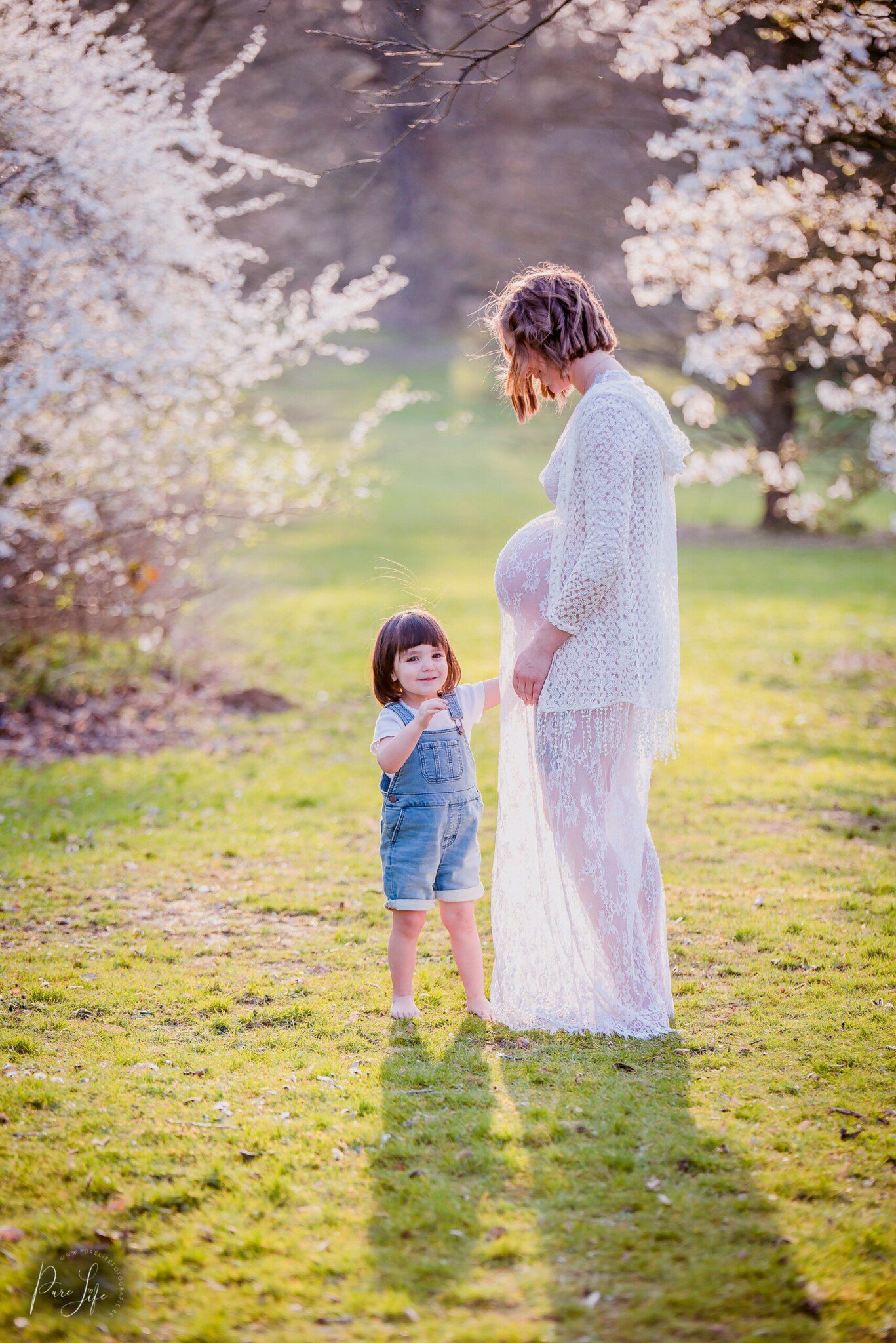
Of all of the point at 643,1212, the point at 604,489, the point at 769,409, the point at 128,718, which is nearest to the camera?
the point at 643,1212

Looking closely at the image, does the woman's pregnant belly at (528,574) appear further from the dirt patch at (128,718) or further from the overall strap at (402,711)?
the dirt patch at (128,718)

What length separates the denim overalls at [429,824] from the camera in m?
3.59

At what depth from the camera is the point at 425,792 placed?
360 cm

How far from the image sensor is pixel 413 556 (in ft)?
55.9

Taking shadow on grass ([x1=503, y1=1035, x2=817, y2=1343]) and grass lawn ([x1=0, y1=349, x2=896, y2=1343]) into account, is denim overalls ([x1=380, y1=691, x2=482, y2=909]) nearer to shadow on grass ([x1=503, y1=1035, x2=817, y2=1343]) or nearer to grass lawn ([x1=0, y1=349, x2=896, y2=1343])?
grass lawn ([x1=0, y1=349, x2=896, y2=1343])

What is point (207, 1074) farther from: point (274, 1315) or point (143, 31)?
point (143, 31)

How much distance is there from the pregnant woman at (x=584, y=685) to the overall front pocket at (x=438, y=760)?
23 centimetres

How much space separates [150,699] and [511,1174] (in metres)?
6.56

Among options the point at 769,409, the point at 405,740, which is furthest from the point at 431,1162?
the point at 769,409

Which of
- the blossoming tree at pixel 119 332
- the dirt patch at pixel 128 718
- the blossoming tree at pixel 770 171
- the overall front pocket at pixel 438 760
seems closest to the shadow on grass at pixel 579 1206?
the overall front pocket at pixel 438 760

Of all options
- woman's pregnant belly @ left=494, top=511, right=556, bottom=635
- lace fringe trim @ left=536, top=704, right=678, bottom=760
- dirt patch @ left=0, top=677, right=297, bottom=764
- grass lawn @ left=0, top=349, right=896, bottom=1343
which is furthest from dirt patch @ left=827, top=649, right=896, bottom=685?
woman's pregnant belly @ left=494, top=511, right=556, bottom=635

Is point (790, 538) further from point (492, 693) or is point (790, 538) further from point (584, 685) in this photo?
point (584, 685)

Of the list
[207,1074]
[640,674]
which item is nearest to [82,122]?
[640,674]

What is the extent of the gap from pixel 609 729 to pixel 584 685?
0.17 metres
